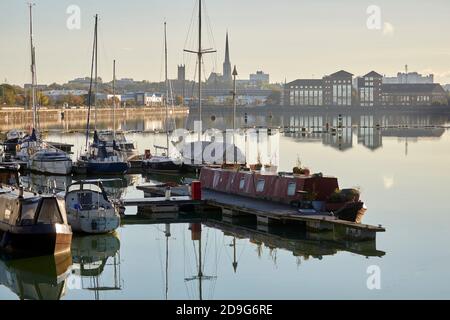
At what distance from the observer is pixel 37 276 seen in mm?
24938

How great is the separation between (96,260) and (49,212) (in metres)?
2.14

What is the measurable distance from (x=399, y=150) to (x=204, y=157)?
26.6 metres

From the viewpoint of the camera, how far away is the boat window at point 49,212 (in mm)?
26391

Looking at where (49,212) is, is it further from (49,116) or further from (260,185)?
(49,116)

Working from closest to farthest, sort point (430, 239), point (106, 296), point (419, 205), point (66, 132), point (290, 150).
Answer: point (106, 296)
point (430, 239)
point (419, 205)
point (290, 150)
point (66, 132)

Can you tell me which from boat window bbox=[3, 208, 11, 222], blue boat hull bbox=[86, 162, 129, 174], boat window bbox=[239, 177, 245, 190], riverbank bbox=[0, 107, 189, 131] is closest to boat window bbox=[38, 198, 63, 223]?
boat window bbox=[3, 208, 11, 222]

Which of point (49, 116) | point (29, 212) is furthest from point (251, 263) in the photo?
point (49, 116)

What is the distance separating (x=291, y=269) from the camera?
26.0 meters

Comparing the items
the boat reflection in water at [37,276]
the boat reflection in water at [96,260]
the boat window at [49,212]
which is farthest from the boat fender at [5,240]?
the boat reflection in water at [96,260]

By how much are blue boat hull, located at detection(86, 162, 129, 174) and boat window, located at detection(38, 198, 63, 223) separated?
25549 mm

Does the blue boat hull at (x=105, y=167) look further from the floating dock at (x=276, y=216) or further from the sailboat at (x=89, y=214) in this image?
the sailboat at (x=89, y=214)
